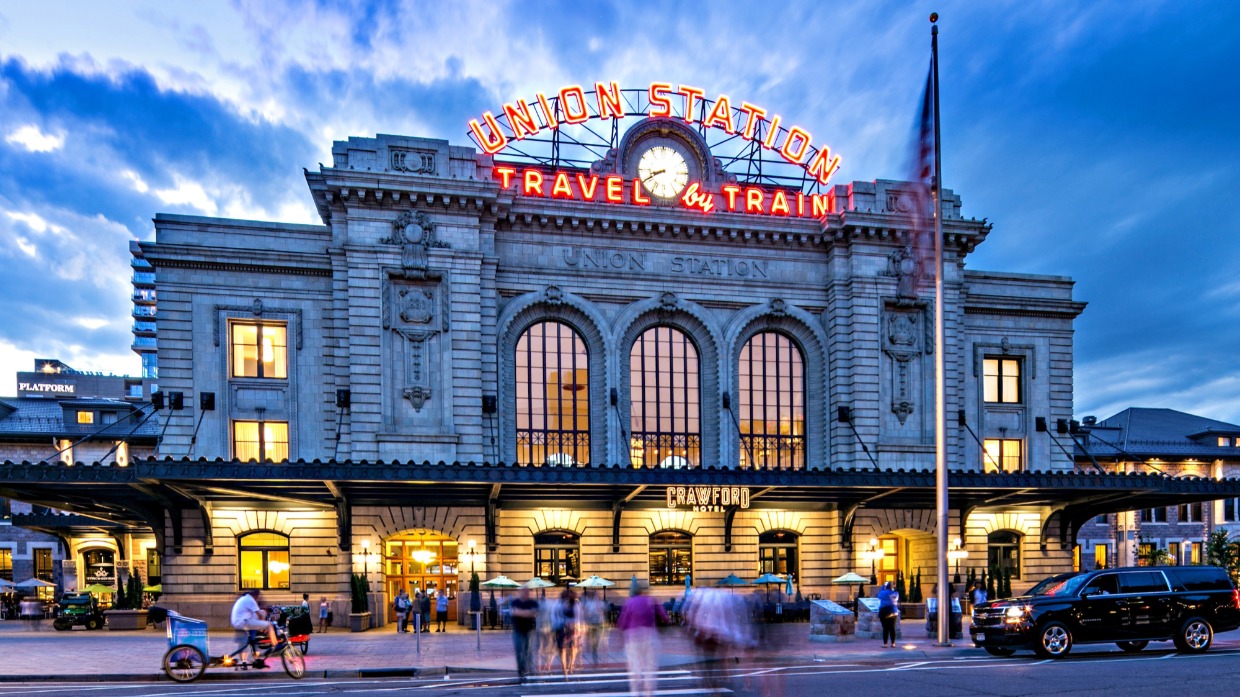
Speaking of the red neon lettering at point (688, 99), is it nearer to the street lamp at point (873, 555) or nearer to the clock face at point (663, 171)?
the clock face at point (663, 171)

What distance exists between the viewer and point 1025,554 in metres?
39.6

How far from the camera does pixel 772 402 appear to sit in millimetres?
39094

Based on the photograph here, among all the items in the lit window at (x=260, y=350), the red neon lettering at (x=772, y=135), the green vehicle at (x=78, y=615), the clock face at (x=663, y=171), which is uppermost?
the red neon lettering at (x=772, y=135)

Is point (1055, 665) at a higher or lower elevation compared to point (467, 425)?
lower

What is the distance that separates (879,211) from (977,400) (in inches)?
410

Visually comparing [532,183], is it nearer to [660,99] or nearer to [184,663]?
[660,99]

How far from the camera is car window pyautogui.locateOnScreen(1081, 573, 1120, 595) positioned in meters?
19.2

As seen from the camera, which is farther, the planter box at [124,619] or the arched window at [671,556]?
the arched window at [671,556]

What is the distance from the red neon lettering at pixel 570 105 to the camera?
39.7 m

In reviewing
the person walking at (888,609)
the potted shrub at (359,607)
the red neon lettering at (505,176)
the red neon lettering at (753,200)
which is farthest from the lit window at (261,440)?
the person walking at (888,609)

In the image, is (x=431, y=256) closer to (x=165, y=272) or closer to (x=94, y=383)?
(x=165, y=272)

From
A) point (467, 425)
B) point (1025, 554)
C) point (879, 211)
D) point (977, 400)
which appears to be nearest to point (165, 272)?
point (467, 425)

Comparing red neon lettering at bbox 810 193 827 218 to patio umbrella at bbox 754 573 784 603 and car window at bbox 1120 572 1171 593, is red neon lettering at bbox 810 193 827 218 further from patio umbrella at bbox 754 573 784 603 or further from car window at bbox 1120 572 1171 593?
car window at bbox 1120 572 1171 593

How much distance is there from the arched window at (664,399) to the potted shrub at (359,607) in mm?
12415
